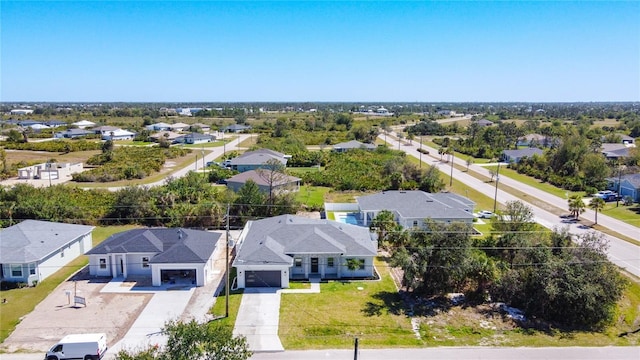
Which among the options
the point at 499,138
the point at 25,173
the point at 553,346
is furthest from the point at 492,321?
the point at 499,138

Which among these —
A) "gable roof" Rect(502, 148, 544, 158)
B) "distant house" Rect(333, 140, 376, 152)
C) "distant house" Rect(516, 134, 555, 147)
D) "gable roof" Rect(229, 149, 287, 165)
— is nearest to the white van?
"gable roof" Rect(229, 149, 287, 165)

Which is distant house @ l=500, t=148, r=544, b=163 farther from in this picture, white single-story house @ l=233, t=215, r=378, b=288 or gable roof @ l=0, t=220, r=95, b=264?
gable roof @ l=0, t=220, r=95, b=264

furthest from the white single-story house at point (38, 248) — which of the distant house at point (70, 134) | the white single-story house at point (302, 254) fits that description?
the distant house at point (70, 134)

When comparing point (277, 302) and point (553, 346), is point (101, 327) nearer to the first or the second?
point (277, 302)

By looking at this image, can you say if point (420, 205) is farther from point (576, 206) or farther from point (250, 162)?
point (250, 162)

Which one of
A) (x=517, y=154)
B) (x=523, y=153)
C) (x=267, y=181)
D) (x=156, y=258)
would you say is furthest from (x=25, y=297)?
(x=523, y=153)

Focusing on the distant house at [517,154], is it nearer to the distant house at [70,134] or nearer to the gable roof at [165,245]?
the gable roof at [165,245]

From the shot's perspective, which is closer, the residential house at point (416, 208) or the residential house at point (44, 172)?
the residential house at point (416, 208)
